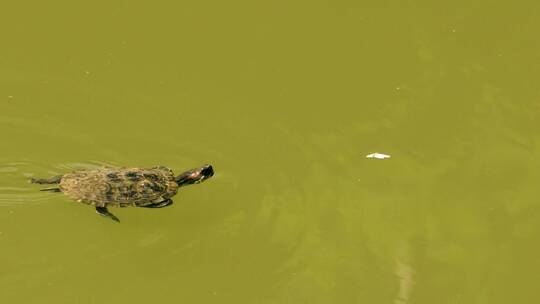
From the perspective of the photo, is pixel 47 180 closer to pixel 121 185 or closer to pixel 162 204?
pixel 121 185

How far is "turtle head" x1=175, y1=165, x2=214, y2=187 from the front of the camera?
6.27m

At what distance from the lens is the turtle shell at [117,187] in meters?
5.96

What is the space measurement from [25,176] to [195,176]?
1443 mm

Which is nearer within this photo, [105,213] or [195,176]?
[105,213]

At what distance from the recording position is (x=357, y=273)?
245 inches

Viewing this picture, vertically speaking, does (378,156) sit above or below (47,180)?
→ above

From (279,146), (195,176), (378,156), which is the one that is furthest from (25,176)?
(378,156)

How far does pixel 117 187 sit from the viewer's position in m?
6.02

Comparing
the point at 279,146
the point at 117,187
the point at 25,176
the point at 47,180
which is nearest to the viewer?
the point at 117,187

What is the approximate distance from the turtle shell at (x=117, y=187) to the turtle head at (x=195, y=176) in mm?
115

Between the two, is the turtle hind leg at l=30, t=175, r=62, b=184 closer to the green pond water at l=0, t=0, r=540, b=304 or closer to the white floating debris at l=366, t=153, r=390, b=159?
the green pond water at l=0, t=0, r=540, b=304

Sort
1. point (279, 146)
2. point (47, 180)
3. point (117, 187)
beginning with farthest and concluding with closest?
point (279, 146) < point (47, 180) < point (117, 187)

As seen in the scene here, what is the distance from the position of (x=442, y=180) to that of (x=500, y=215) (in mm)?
614

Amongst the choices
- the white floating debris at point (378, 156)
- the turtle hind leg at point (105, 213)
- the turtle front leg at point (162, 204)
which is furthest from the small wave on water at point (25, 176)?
the white floating debris at point (378, 156)
